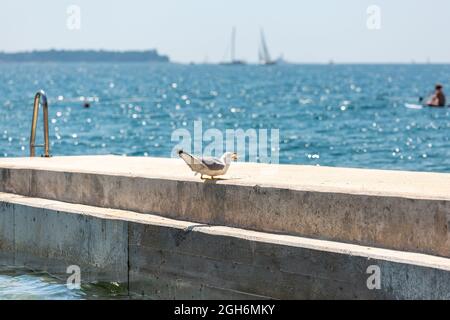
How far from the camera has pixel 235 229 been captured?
976cm

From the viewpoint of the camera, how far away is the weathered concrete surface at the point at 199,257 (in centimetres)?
835

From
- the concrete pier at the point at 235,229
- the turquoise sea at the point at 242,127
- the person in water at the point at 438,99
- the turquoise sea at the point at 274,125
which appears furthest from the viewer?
the person in water at the point at 438,99

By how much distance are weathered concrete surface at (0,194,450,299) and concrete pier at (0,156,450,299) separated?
0.01 metres

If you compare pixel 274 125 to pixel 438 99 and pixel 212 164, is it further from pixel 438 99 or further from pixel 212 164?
pixel 212 164

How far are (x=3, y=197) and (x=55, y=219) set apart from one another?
1177 millimetres

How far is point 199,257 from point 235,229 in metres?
0.44

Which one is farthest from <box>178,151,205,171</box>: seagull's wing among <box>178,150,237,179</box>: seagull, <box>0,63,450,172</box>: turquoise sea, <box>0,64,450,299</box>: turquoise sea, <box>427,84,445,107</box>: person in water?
<box>427,84,445,107</box>: person in water

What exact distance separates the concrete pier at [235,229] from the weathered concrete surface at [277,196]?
0.01 meters

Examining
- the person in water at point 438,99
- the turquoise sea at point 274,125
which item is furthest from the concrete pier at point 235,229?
the person in water at point 438,99

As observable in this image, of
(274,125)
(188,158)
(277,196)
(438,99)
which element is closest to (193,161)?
(188,158)

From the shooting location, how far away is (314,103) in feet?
227

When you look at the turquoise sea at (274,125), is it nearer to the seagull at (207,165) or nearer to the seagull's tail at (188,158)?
the seagull at (207,165)

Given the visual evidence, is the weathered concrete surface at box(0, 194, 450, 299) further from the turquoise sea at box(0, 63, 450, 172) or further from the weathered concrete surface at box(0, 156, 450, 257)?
the turquoise sea at box(0, 63, 450, 172)

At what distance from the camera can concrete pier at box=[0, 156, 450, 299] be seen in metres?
8.55
